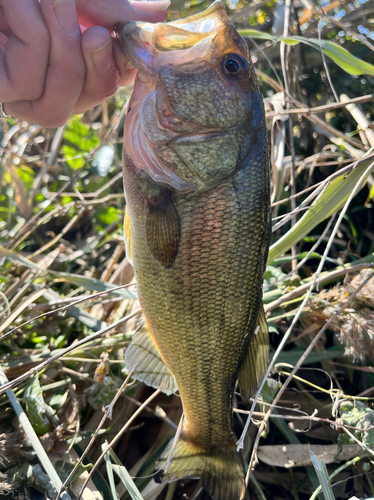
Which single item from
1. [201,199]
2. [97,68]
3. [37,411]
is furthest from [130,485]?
[97,68]

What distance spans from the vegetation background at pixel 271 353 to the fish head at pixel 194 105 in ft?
1.94

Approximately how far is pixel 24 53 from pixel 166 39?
54 centimetres

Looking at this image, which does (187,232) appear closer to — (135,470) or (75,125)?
(135,470)

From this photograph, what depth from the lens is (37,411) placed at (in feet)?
6.76

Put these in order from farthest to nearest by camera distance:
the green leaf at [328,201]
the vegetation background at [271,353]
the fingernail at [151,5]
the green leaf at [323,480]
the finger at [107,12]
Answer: the green leaf at [328,201], the vegetation background at [271,353], the fingernail at [151,5], the finger at [107,12], the green leaf at [323,480]

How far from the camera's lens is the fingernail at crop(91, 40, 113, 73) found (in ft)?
5.25

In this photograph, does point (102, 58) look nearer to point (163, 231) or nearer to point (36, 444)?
point (163, 231)

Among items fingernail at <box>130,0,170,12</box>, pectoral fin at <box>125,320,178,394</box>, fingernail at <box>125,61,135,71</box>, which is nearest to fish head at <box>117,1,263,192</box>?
fingernail at <box>125,61,135,71</box>

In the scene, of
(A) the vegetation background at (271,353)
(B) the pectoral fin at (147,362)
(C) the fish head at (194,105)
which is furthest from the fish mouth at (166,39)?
(B) the pectoral fin at (147,362)

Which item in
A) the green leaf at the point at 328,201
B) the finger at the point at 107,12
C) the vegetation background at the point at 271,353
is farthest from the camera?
the green leaf at the point at 328,201

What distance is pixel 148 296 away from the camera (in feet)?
5.45

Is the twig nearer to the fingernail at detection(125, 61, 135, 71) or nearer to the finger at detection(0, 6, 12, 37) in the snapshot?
the fingernail at detection(125, 61, 135, 71)

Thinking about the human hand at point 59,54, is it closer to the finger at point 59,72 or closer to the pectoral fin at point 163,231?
the finger at point 59,72

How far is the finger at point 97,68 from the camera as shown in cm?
159
